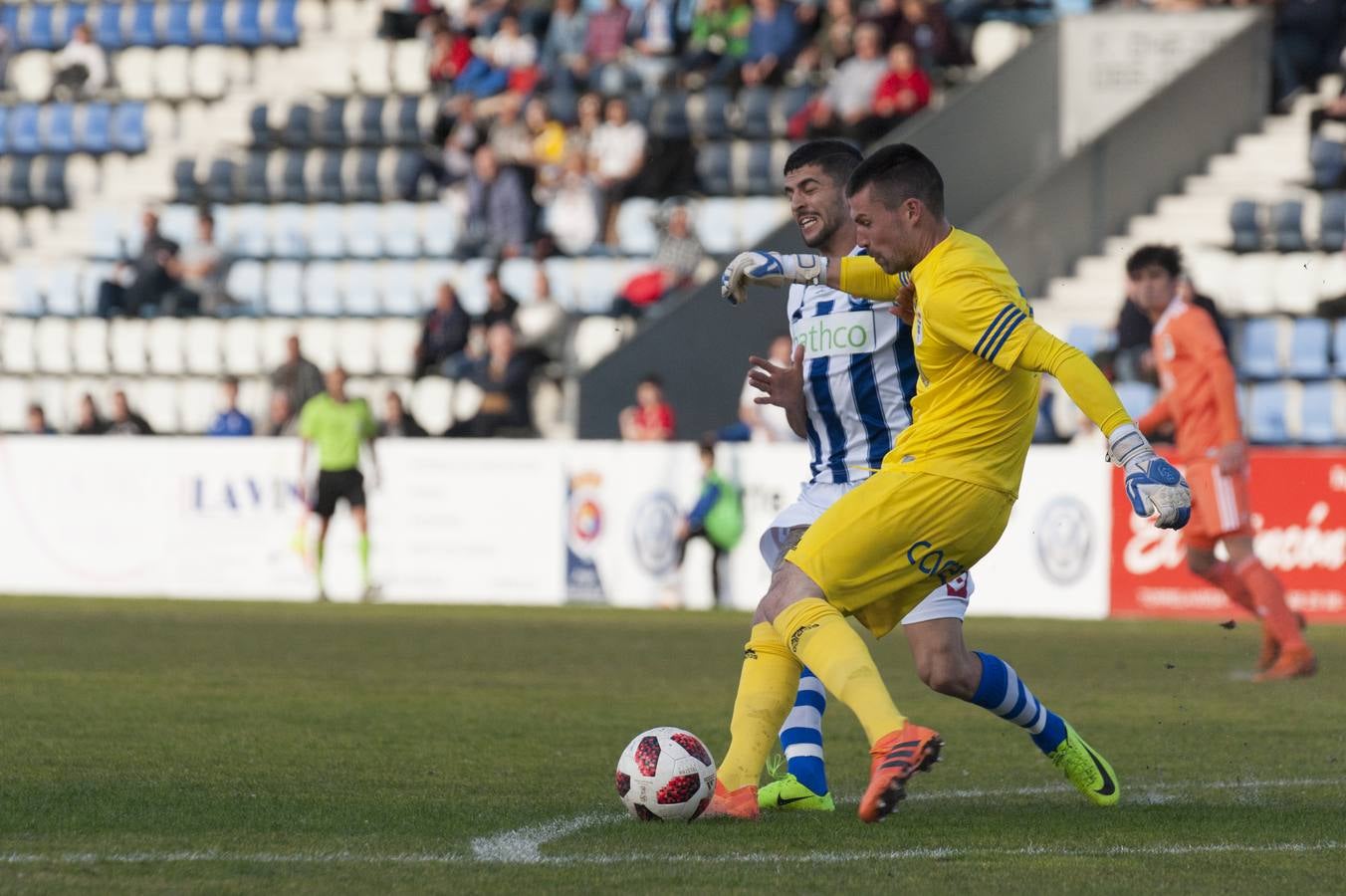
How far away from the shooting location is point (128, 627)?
15359mm

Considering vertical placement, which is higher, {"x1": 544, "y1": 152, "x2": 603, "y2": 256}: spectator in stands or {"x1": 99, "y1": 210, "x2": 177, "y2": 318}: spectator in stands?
{"x1": 544, "y1": 152, "x2": 603, "y2": 256}: spectator in stands

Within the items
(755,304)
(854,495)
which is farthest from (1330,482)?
(854,495)

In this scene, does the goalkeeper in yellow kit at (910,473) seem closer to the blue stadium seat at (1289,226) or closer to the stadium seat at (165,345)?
the blue stadium seat at (1289,226)

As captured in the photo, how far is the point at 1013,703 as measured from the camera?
22.6 feet

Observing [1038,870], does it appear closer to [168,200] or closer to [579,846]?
[579,846]

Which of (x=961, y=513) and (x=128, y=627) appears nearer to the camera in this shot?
(x=961, y=513)

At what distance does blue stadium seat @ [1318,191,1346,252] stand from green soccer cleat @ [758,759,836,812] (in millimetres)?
15020

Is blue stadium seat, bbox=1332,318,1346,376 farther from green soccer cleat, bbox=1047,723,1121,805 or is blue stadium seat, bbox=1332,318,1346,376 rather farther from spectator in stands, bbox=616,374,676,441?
green soccer cleat, bbox=1047,723,1121,805

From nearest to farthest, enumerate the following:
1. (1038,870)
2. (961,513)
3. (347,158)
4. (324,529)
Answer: (1038,870) < (961,513) < (324,529) < (347,158)

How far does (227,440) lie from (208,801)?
1416 centimetres

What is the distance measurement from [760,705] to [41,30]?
26223 mm

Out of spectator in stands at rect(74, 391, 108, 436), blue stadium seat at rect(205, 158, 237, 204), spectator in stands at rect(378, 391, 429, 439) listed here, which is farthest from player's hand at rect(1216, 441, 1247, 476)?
blue stadium seat at rect(205, 158, 237, 204)

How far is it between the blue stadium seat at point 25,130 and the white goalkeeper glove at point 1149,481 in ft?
81.3

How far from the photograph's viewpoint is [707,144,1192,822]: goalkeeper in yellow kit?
6.10 meters
